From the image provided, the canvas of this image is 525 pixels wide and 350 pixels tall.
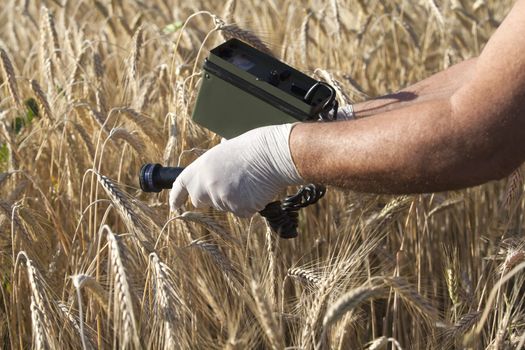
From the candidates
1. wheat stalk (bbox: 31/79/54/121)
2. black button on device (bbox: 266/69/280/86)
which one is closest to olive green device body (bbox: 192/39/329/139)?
black button on device (bbox: 266/69/280/86)

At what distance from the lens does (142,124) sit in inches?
114

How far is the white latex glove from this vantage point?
2205 mm

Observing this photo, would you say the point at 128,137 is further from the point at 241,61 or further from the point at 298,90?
the point at 298,90

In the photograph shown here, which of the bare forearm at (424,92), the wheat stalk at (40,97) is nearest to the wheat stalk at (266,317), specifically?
the bare forearm at (424,92)

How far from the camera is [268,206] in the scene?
2354 mm

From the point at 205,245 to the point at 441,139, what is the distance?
72cm

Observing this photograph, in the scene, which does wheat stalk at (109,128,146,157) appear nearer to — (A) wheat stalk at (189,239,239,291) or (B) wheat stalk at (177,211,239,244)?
(B) wheat stalk at (177,211,239,244)

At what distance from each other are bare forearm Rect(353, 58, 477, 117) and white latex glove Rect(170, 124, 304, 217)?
0.41 metres

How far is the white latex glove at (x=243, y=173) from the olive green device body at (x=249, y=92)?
0.08 meters

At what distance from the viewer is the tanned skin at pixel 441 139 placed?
189 centimetres

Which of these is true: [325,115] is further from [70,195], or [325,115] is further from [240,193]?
[70,195]

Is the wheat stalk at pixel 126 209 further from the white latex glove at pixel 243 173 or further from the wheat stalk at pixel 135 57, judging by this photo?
the wheat stalk at pixel 135 57

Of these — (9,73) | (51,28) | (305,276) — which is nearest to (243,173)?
(305,276)

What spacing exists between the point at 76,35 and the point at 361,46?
1328 mm
